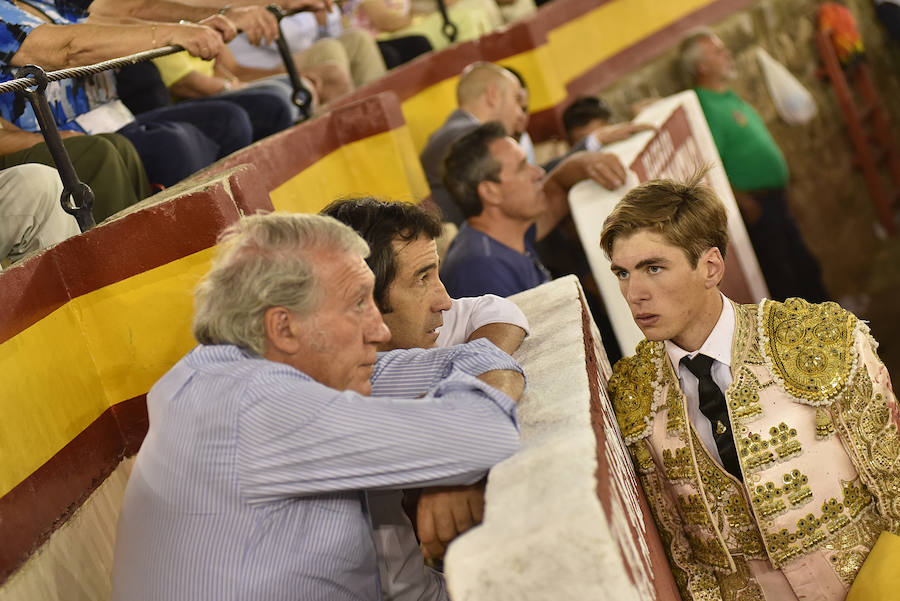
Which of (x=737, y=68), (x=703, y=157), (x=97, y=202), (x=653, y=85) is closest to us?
(x=97, y=202)

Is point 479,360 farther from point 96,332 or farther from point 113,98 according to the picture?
point 113,98

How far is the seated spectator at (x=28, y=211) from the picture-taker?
2.40 metres

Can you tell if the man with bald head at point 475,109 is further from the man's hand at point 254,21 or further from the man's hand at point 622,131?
the man's hand at point 254,21

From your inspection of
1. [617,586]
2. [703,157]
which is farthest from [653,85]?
[617,586]

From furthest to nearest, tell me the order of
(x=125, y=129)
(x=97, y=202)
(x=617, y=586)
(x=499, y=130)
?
1. (x=499, y=130)
2. (x=125, y=129)
3. (x=97, y=202)
4. (x=617, y=586)

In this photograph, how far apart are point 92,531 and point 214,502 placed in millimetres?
769

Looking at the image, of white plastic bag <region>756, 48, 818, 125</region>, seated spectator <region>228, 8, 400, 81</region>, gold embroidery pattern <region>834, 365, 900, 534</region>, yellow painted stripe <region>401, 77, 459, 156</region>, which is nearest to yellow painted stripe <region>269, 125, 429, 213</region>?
yellow painted stripe <region>401, 77, 459, 156</region>

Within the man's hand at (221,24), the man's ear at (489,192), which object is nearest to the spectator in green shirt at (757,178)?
the man's ear at (489,192)

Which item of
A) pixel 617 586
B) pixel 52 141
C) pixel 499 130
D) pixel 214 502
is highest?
pixel 52 141

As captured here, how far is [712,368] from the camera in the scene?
7.23 feet

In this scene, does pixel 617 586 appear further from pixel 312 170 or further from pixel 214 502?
pixel 312 170

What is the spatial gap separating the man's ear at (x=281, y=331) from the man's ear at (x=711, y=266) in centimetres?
101

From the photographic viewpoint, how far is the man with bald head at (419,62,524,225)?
4516mm

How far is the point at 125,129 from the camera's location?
3271 mm
